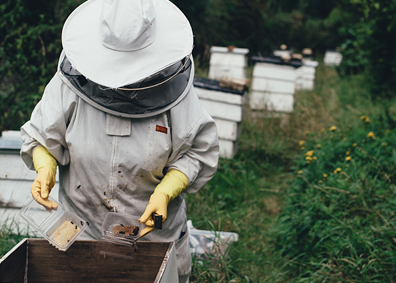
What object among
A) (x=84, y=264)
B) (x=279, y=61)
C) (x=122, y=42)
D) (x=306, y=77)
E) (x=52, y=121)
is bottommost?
(x=306, y=77)

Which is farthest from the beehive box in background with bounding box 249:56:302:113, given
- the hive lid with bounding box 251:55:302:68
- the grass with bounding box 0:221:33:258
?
the grass with bounding box 0:221:33:258

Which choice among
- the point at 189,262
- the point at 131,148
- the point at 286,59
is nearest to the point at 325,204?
the point at 189,262

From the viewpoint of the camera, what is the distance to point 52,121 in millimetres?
1855

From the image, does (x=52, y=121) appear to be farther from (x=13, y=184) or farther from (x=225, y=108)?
(x=225, y=108)

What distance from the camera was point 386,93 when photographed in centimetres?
704

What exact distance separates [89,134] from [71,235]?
18.6 inches

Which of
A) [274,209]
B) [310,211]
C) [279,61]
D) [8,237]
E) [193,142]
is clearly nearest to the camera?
[193,142]

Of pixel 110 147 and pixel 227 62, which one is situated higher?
pixel 110 147

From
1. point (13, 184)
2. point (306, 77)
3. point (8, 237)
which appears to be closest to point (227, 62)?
point (306, 77)

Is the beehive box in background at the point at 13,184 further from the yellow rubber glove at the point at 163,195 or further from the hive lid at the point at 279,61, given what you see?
the hive lid at the point at 279,61

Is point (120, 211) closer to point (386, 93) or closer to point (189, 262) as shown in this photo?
point (189, 262)

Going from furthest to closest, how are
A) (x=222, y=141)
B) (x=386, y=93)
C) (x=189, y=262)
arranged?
(x=386, y=93) → (x=222, y=141) → (x=189, y=262)

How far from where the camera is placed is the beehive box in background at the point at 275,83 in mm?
6312

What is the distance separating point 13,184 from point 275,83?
4.51 m
